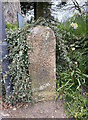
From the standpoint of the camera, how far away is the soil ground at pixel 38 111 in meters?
1.53

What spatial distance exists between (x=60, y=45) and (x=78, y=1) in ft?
5.56

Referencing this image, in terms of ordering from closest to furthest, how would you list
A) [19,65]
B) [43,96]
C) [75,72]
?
[19,65]
[43,96]
[75,72]

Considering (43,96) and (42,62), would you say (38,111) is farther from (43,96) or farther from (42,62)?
(42,62)

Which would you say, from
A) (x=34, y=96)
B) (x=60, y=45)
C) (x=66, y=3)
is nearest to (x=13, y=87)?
(x=34, y=96)

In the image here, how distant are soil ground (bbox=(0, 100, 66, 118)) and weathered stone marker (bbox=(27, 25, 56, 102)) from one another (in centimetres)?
11

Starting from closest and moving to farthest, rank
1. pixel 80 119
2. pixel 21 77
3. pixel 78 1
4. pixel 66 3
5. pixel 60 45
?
pixel 80 119
pixel 21 77
pixel 60 45
pixel 78 1
pixel 66 3

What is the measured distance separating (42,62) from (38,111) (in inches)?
32.6

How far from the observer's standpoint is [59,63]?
1.97 m

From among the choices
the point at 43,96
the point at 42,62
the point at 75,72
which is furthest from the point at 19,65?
the point at 75,72

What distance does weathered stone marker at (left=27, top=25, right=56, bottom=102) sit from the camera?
153cm

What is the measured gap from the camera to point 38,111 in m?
1.59

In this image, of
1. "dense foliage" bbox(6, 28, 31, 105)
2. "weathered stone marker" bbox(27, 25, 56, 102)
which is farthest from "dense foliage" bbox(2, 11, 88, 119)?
"weathered stone marker" bbox(27, 25, 56, 102)

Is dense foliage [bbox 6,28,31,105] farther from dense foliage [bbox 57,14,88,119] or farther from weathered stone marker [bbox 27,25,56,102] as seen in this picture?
dense foliage [bbox 57,14,88,119]

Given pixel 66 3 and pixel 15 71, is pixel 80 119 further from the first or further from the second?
pixel 66 3
